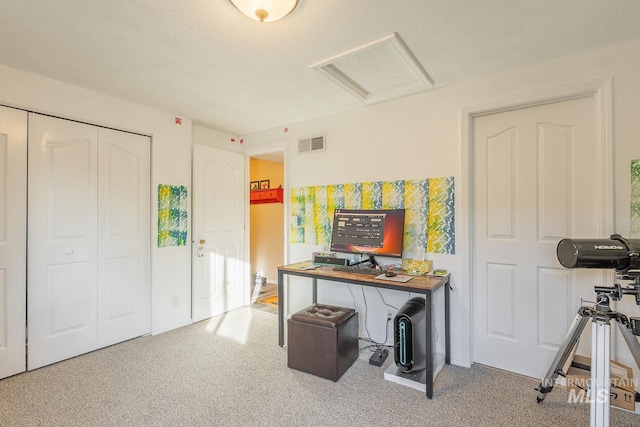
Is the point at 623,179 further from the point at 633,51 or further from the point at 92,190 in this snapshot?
the point at 92,190

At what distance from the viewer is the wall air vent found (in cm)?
319

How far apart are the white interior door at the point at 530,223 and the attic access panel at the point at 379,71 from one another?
2.16ft

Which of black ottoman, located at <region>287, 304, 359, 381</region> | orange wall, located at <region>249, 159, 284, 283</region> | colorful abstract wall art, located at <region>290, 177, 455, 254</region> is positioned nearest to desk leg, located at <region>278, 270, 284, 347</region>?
black ottoman, located at <region>287, 304, 359, 381</region>

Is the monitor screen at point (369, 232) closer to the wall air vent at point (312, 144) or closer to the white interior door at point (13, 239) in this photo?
the wall air vent at point (312, 144)

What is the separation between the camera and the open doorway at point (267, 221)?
16.7ft

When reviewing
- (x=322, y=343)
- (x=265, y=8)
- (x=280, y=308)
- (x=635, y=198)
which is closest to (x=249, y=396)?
(x=322, y=343)

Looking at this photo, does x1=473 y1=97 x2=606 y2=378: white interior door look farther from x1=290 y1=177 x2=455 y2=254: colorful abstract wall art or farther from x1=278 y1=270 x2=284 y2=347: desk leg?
x1=278 y1=270 x2=284 y2=347: desk leg

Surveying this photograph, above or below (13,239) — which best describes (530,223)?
above

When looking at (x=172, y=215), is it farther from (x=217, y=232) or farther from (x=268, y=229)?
(x=268, y=229)

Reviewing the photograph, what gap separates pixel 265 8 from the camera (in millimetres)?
1461

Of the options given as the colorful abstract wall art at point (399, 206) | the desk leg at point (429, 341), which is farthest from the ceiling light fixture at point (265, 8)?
the desk leg at point (429, 341)

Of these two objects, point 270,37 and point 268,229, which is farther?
point 268,229

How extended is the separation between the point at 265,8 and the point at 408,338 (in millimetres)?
2190

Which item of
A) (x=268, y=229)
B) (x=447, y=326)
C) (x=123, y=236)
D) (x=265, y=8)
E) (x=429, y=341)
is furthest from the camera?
(x=268, y=229)
